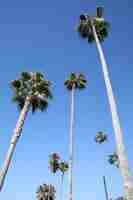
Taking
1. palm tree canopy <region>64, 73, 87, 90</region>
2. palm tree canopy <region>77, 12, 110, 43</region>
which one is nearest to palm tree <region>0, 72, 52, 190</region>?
palm tree canopy <region>77, 12, 110, 43</region>

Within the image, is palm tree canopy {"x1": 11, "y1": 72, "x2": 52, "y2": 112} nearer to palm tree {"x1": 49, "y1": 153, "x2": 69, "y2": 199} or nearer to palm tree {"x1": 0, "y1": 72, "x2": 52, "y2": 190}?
palm tree {"x1": 0, "y1": 72, "x2": 52, "y2": 190}

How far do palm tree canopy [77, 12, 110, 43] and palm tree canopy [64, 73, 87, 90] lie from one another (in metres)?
19.7

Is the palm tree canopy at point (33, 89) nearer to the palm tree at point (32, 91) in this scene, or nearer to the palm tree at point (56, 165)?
the palm tree at point (32, 91)

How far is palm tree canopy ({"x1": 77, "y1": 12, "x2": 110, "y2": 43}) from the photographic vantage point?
25156 mm

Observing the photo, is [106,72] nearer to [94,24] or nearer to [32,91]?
[94,24]

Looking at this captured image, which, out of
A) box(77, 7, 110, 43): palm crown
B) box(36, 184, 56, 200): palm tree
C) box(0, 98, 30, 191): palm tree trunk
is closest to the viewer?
box(0, 98, 30, 191): palm tree trunk

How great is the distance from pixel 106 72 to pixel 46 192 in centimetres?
5071

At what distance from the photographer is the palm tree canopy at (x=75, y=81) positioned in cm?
4544

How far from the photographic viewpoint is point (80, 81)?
45.6m

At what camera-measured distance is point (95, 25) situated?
25219 millimetres

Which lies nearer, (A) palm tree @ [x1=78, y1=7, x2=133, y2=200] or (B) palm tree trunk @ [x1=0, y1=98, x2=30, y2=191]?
(A) palm tree @ [x1=78, y1=7, x2=133, y2=200]

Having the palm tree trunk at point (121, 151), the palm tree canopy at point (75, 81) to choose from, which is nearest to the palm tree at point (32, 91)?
the palm tree trunk at point (121, 151)

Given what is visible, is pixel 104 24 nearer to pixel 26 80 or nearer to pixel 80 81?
pixel 26 80

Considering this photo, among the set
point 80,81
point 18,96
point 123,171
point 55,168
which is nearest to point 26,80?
point 18,96
